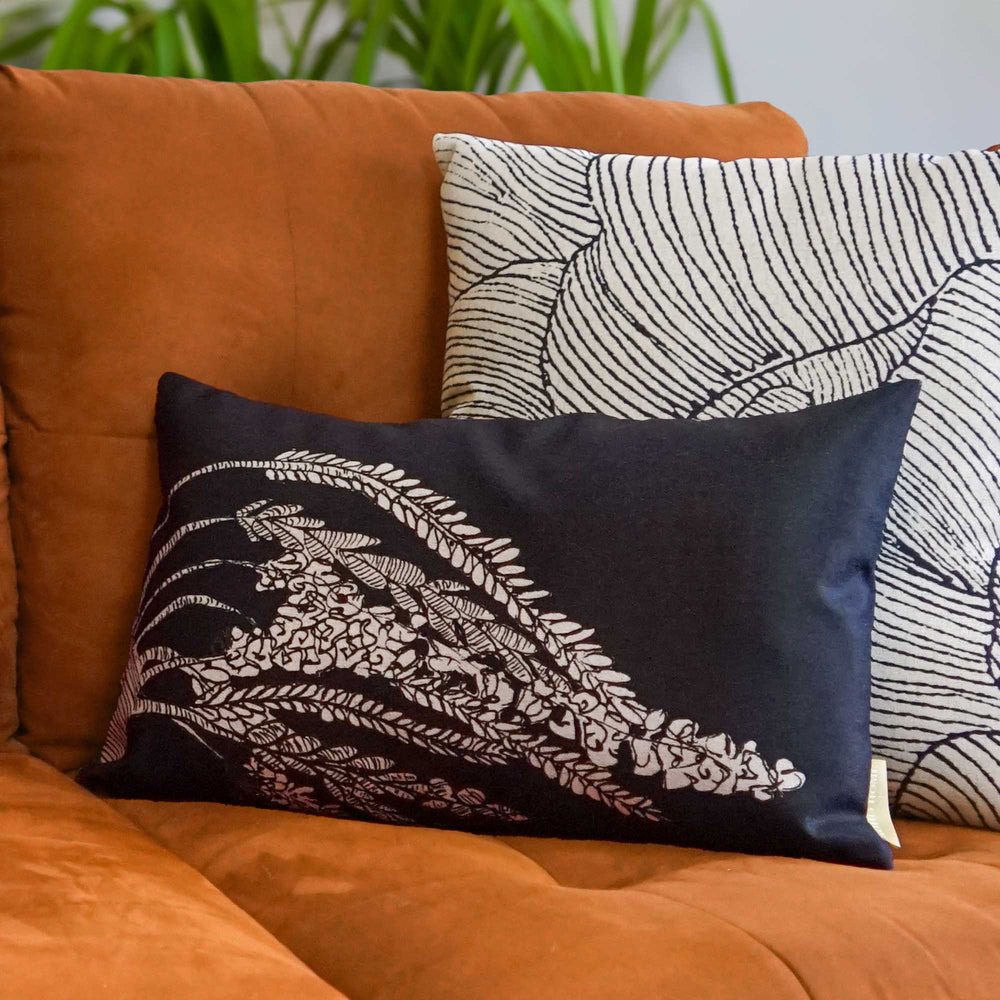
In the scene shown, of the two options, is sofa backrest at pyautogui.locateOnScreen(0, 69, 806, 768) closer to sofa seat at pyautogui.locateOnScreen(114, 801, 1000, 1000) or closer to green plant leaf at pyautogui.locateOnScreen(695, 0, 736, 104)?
sofa seat at pyautogui.locateOnScreen(114, 801, 1000, 1000)

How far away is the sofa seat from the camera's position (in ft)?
1.83

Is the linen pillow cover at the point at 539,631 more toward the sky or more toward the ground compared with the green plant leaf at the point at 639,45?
more toward the ground

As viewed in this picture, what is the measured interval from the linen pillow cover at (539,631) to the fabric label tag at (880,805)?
0.05 m

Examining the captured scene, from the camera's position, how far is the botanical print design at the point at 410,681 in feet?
2.31

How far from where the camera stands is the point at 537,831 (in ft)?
2.48

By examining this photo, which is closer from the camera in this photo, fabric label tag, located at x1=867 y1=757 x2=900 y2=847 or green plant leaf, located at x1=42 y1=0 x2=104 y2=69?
fabric label tag, located at x1=867 y1=757 x2=900 y2=847

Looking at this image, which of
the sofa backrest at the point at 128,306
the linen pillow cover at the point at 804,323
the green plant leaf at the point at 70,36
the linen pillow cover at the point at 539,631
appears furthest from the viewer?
the green plant leaf at the point at 70,36

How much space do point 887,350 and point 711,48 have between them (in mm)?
1086

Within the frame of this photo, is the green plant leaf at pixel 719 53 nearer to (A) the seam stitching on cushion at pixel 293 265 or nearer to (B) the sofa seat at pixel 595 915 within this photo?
(A) the seam stitching on cushion at pixel 293 265

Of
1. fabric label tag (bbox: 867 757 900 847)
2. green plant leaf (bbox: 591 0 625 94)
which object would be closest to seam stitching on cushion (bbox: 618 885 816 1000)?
fabric label tag (bbox: 867 757 900 847)

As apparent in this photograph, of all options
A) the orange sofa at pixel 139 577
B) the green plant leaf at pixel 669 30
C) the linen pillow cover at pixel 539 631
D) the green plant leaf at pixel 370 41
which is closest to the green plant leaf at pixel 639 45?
the green plant leaf at pixel 669 30

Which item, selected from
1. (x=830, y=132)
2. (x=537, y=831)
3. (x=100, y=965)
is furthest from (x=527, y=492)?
(x=830, y=132)

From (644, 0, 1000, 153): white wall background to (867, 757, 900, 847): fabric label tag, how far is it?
119cm

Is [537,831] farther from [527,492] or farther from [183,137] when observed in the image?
[183,137]
